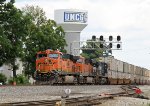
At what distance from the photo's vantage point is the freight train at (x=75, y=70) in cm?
4806

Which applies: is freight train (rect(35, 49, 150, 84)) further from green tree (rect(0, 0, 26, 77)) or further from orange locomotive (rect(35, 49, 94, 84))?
green tree (rect(0, 0, 26, 77))

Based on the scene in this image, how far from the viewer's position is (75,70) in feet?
175

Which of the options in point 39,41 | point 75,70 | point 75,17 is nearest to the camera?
point 75,70

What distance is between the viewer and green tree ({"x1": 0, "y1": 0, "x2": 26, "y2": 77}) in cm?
5709

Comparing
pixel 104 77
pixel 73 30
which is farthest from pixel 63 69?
pixel 73 30

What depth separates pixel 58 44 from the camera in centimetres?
7294

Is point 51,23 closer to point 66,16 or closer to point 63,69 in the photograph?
point 63,69

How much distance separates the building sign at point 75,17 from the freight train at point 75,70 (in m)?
32.5

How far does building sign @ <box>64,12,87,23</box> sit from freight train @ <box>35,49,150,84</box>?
107ft

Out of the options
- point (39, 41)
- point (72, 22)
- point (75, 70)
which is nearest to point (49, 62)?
point (75, 70)

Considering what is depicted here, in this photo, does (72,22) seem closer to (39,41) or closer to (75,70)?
(39,41)

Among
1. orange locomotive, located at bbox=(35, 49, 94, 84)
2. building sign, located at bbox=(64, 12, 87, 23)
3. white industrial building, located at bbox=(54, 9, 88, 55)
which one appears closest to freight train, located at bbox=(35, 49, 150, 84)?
orange locomotive, located at bbox=(35, 49, 94, 84)

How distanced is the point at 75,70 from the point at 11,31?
1127cm

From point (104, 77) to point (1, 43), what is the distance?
17898 millimetres
